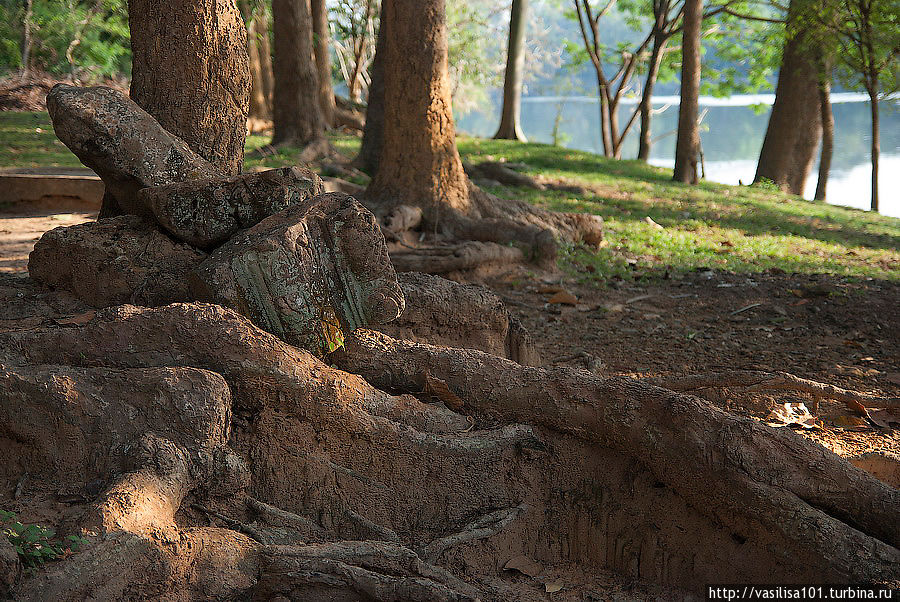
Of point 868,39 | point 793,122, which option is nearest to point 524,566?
point 793,122

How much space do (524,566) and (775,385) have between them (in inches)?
75.1

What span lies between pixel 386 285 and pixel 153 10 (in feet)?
8.13

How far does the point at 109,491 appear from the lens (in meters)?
2.30

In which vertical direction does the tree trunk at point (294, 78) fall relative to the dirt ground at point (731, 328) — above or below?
above

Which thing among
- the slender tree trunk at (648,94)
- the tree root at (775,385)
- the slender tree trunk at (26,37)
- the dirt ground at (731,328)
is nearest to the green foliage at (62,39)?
the slender tree trunk at (26,37)

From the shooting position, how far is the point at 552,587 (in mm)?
2691

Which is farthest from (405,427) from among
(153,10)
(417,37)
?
(417,37)

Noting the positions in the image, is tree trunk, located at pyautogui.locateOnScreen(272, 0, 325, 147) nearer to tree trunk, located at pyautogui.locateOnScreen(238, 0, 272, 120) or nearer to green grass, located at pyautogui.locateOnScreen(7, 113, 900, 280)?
green grass, located at pyautogui.locateOnScreen(7, 113, 900, 280)

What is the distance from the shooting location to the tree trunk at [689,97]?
1418cm

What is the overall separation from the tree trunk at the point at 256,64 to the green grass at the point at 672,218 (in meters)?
3.03

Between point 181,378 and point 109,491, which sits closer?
point 109,491

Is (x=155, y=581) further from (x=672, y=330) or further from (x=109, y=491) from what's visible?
(x=672, y=330)

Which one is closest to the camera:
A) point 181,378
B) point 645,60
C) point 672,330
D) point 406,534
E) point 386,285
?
point 181,378

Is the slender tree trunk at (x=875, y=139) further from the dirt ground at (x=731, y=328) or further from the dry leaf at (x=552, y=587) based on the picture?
the dry leaf at (x=552, y=587)
